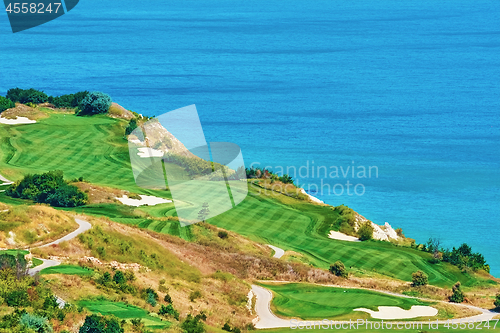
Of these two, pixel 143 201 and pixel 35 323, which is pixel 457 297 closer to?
pixel 35 323

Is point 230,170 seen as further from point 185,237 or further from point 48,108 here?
point 48,108

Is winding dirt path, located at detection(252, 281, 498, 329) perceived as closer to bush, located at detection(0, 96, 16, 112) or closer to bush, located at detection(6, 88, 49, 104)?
bush, located at detection(0, 96, 16, 112)

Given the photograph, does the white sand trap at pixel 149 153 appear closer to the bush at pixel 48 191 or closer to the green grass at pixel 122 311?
the bush at pixel 48 191

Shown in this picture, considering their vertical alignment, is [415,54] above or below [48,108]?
above

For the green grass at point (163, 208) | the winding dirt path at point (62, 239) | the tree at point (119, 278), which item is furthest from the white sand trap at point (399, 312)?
the winding dirt path at point (62, 239)

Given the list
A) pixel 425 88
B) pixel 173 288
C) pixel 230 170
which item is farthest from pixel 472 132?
pixel 173 288
